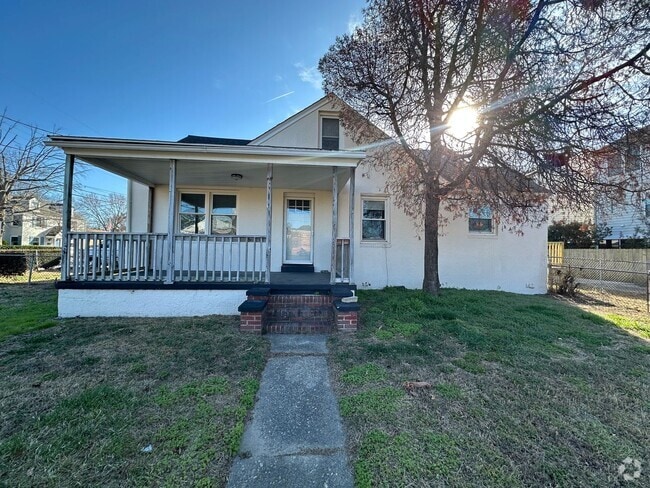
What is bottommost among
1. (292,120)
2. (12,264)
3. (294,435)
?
(294,435)

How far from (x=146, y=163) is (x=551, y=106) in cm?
797

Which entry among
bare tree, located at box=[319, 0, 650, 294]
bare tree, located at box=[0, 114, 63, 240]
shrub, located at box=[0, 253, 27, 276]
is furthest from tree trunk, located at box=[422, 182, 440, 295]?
bare tree, located at box=[0, 114, 63, 240]

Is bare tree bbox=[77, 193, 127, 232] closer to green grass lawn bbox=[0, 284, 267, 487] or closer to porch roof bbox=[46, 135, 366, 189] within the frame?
porch roof bbox=[46, 135, 366, 189]

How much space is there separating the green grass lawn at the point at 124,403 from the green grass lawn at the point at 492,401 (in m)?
1.10

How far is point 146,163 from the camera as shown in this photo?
6.15 metres

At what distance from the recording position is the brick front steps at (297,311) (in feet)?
15.7

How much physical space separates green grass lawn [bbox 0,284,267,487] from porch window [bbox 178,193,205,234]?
403 centimetres

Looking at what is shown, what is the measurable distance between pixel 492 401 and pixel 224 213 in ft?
25.4

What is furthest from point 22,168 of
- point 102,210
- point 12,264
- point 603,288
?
point 603,288

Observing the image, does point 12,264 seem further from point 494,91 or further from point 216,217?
point 494,91

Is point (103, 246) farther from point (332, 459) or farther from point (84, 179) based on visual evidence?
point (84, 179)

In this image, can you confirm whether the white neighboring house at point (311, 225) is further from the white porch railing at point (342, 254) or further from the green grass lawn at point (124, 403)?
the green grass lawn at point (124, 403)

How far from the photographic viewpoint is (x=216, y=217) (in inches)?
339

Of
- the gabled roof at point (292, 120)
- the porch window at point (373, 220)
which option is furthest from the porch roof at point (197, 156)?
the gabled roof at point (292, 120)
